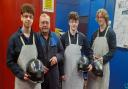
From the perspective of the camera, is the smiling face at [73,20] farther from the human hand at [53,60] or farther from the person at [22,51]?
the person at [22,51]

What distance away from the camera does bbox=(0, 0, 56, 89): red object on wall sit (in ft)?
11.1

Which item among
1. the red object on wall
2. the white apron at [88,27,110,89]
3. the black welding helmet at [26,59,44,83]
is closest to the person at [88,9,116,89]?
the white apron at [88,27,110,89]

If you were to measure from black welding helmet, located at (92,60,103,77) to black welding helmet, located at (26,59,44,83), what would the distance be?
1.05m

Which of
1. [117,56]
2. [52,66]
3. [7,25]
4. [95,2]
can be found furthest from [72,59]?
[95,2]

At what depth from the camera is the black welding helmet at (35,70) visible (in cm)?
266

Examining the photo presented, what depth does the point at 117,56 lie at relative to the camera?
183 inches

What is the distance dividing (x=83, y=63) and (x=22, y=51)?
0.95m

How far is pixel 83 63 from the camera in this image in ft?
11.0

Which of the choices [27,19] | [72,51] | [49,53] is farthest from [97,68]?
[27,19]

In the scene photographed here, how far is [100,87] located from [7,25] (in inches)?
63.4

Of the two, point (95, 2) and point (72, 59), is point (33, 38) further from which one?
point (95, 2)

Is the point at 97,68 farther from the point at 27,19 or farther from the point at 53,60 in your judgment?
the point at 27,19

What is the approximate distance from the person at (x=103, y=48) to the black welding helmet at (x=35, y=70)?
124 centimetres

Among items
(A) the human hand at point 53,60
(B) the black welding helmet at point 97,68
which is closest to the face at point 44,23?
(A) the human hand at point 53,60
